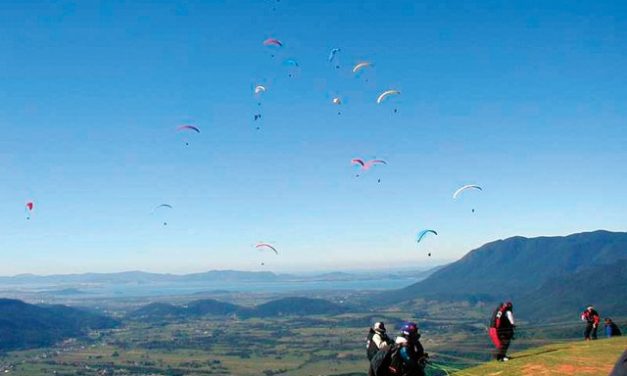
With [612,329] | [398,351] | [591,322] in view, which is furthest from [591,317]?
[398,351]

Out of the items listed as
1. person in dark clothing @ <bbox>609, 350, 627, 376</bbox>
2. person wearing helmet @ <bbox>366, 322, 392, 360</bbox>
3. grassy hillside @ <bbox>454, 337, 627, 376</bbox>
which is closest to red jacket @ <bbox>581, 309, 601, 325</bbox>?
grassy hillside @ <bbox>454, 337, 627, 376</bbox>

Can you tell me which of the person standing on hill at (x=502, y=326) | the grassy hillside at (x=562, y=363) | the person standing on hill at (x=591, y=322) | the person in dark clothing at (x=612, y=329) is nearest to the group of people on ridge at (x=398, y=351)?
the person standing on hill at (x=502, y=326)

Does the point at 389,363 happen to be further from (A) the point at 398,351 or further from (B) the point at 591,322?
(B) the point at 591,322

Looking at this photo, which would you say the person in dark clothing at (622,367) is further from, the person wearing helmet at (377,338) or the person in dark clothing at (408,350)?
the person wearing helmet at (377,338)

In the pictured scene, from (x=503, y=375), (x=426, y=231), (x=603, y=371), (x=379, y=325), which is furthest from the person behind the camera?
(x=426, y=231)

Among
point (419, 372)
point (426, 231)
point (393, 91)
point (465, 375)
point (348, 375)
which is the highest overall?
point (393, 91)

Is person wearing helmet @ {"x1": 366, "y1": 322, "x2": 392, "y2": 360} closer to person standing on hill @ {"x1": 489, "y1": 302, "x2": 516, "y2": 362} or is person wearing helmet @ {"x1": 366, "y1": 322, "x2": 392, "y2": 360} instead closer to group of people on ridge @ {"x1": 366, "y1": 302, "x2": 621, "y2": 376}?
group of people on ridge @ {"x1": 366, "y1": 302, "x2": 621, "y2": 376}

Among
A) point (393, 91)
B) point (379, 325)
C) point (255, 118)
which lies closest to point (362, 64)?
point (393, 91)

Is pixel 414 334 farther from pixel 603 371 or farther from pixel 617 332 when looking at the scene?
pixel 617 332
